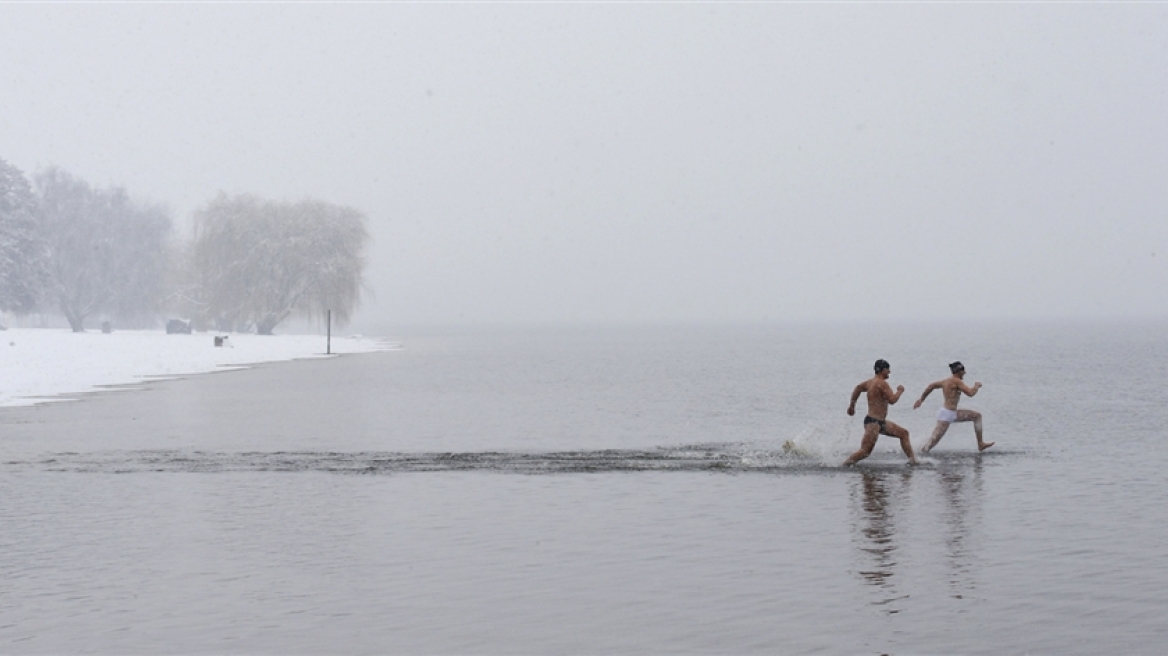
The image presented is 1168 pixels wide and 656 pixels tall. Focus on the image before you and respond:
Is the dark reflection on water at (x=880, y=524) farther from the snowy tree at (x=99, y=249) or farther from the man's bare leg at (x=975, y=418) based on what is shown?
the snowy tree at (x=99, y=249)

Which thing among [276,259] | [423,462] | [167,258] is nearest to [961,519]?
[423,462]

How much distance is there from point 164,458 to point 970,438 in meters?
15.9

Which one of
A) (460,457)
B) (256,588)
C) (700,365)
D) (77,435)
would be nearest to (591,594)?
(256,588)

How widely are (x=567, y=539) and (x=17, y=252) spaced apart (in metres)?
74.8

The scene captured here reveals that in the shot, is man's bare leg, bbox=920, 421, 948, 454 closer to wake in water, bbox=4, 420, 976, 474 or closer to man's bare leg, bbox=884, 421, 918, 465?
wake in water, bbox=4, 420, 976, 474

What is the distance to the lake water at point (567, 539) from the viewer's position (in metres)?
9.82

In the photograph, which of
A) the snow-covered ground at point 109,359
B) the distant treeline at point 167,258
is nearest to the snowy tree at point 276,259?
the distant treeline at point 167,258

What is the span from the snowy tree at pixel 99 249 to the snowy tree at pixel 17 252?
15.1 metres

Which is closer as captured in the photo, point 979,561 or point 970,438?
point 979,561

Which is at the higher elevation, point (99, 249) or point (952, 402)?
point (99, 249)

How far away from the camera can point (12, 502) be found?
16.6m

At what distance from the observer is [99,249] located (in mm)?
104750

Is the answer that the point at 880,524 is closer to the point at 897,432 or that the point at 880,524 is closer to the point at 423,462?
the point at 897,432

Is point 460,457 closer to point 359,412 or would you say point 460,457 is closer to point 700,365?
point 359,412
